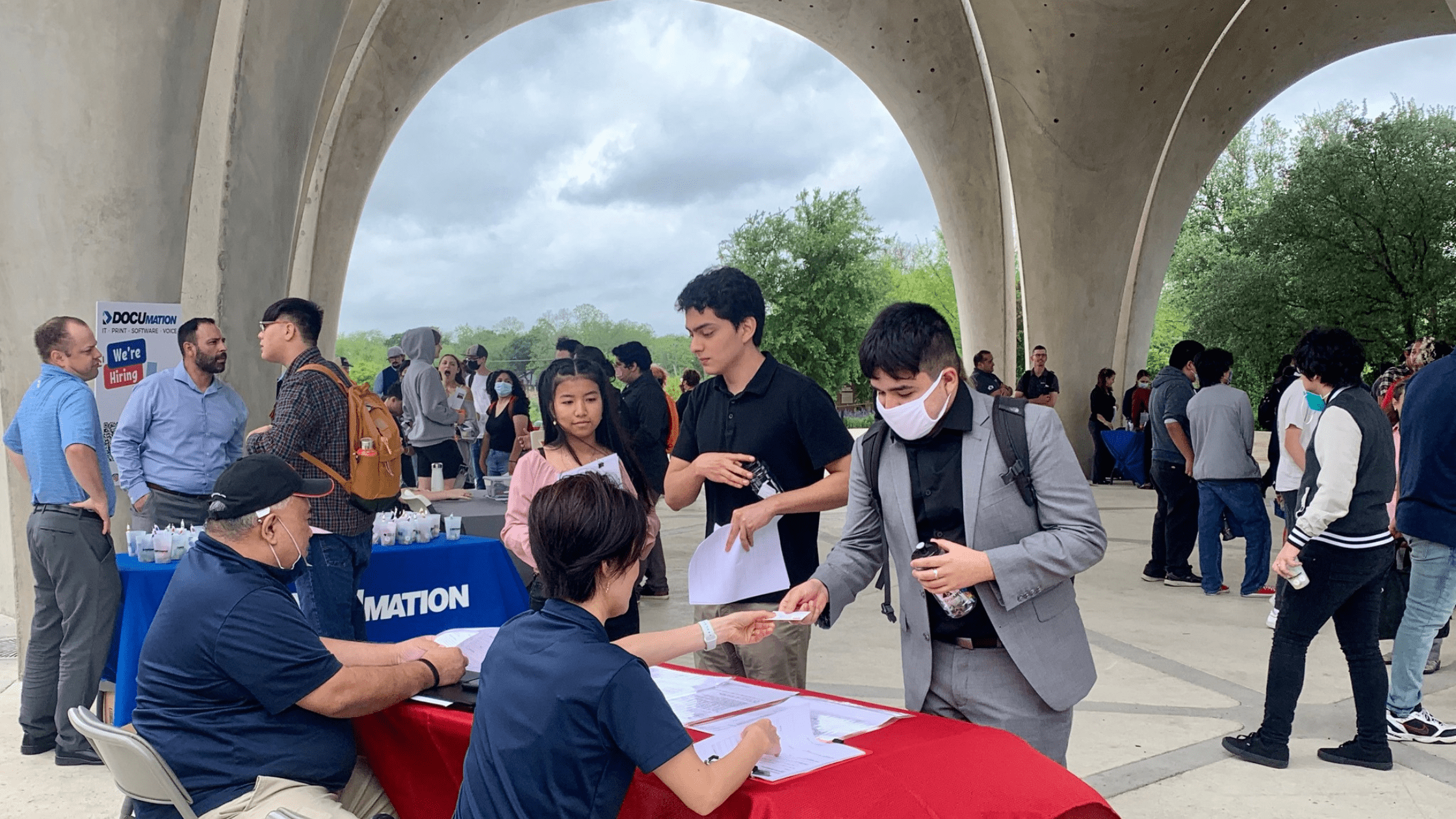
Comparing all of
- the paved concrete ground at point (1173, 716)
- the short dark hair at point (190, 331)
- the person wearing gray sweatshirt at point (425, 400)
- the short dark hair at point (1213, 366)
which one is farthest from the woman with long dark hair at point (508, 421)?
the short dark hair at point (1213, 366)

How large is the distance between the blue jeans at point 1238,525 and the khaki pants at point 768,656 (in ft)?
18.3

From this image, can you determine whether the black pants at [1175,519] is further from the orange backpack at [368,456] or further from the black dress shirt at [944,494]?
the black dress shirt at [944,494]

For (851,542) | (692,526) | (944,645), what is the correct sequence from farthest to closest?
(692,526) < (851,542) < (944,645)

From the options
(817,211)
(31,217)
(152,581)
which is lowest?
(152,581)

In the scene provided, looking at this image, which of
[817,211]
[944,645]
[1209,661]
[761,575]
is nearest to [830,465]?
[761,575]

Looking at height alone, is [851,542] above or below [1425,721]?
above

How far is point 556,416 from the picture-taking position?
Answer: 3779mm

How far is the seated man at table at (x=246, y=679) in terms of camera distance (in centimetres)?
239

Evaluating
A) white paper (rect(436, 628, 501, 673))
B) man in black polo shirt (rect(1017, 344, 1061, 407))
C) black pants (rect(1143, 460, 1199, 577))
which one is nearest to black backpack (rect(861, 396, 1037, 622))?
white paper (rect(436, 628, 501, 673))

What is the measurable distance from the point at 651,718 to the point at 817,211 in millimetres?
47864

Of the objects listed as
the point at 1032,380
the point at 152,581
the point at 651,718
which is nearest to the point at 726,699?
the point at 651,718

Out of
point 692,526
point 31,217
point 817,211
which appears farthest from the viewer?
point 817,211

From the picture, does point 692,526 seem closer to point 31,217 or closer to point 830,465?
point 31,217

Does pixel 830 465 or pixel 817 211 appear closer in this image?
pixel 830 465
